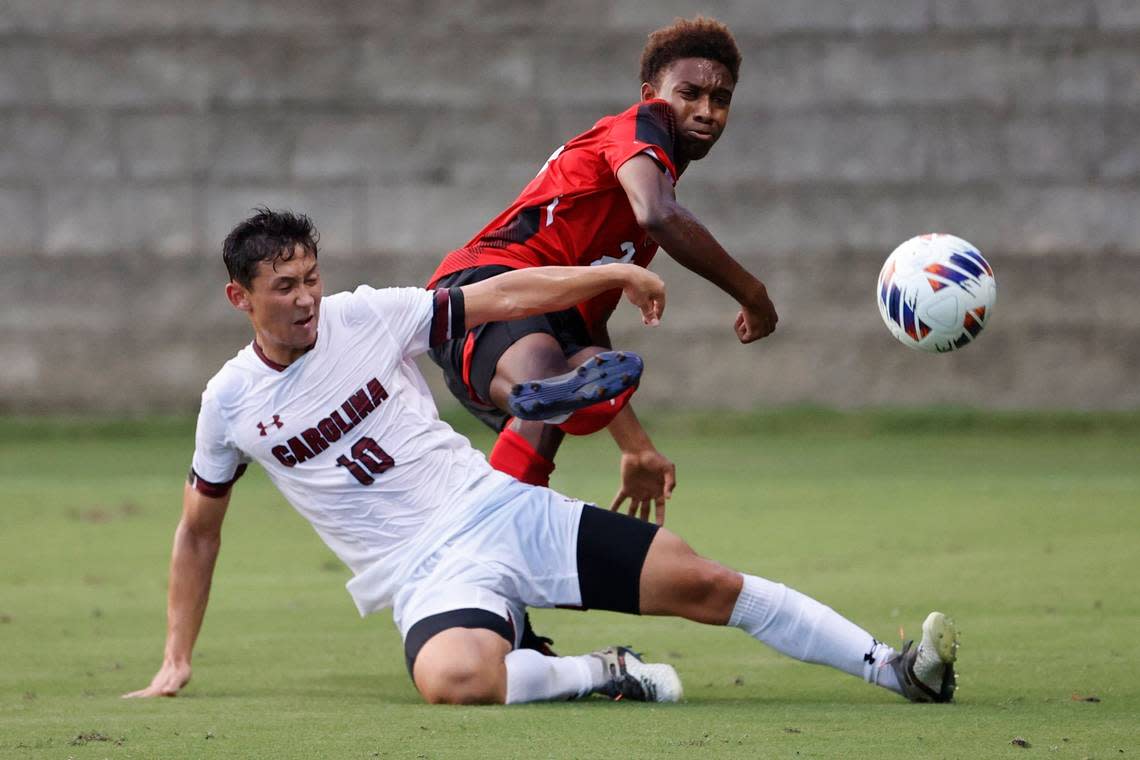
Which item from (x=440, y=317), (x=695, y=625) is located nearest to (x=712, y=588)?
(x=440, y=317)

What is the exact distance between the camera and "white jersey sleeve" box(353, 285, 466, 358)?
172 inches

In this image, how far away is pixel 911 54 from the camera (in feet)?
35.7

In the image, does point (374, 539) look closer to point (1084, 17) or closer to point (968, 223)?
point (968, 223)

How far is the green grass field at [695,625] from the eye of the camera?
3508mm

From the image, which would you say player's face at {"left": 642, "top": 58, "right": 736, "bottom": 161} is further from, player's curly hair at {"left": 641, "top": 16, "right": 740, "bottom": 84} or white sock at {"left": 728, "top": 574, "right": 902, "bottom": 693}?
white sock at {"left": 728, "top": 574, "right": 902, "bottom": 693}

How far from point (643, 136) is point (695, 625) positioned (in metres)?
1.87

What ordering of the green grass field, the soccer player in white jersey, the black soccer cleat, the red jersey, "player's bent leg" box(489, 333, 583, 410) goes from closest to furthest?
1. the green grass field
2. the black soccer cleat
3. the soccer player in white jersey
4. "player's bent leg" box(489, 333, 583, 410)
5. the red jersey

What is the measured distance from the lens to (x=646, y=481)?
15.5ft

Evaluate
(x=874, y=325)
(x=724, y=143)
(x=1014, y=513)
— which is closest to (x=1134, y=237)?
(x=874, y=325)

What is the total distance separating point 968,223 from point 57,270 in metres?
A: 6.15

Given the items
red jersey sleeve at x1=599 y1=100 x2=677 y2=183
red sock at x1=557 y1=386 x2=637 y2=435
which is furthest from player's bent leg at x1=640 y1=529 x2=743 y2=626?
red jersey sleeve at x1=599 y1=100 x2=677 y2=183

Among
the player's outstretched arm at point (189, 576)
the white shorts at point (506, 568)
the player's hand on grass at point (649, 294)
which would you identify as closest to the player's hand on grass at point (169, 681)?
the player's outstretched arm at point (189, 576)

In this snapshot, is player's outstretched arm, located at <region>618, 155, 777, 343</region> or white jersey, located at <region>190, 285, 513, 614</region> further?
player's outstretched arm, located at <region>618, 155, 777, 343</region>

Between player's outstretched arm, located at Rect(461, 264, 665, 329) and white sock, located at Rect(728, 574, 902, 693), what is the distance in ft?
2.53
